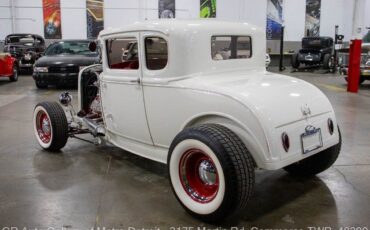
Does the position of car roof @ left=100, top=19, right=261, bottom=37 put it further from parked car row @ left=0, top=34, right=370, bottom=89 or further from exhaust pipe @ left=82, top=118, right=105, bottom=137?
parked car row @ left=0, top=34, right=370, bottom=89

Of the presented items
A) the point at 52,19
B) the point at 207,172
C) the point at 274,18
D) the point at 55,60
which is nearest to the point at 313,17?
the point at 274,18

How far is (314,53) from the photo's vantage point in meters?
17.3

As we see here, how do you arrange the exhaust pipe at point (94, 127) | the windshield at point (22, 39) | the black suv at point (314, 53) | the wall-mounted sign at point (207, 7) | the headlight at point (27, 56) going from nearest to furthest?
the exhaust pipe at point (94, 127), the headlight at point (27, 56), the windshield at point (22, 39), the black suv at point (314, 53), the wall-mounted sign at point (207, 7)

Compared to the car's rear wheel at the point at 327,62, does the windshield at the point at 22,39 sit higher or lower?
higher

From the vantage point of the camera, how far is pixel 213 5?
18.8m

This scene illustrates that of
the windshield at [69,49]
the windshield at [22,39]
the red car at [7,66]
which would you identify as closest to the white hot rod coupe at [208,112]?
the windshield at [69,49]

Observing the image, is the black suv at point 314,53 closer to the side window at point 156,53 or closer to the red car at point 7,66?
the red car at point 7,66

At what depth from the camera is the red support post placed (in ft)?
34.7

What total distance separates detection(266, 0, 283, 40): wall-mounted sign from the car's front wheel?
17.2m

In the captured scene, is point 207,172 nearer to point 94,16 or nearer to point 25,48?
point 25,48

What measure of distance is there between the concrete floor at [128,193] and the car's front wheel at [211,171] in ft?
0.53

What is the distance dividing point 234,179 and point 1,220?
5.92 feet

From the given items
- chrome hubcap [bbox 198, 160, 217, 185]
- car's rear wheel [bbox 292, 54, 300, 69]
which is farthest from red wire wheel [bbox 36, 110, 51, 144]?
car's rear wheel [bbox 292, 54, 300, 69]

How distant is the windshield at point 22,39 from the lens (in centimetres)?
1523
